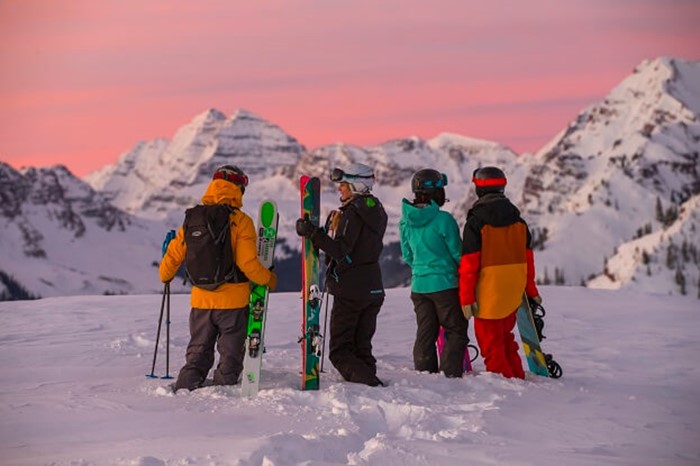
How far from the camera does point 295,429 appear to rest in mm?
6734

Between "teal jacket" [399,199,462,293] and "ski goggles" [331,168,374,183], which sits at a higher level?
"ski goggles" [331,168,374,183]

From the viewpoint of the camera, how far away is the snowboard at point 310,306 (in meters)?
8.20

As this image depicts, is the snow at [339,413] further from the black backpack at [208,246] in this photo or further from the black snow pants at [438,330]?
the black backpack at [208,246]

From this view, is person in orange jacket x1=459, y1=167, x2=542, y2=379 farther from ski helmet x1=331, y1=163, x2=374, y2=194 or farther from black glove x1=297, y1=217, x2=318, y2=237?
black glove x1=297, y1=217, x2=318, y2=237

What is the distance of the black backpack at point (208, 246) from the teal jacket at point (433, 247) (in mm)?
2017

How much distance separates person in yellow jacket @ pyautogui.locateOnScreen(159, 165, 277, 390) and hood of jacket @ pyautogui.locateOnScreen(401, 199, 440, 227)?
1.74 meters

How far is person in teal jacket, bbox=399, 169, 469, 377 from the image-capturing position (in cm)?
897

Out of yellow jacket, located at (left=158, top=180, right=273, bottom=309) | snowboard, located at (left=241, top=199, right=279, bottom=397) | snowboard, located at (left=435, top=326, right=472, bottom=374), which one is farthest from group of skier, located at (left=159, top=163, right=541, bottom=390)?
snowboard, located at (left=435, top=326, right=472, bottom=374)

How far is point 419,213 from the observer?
357 inches

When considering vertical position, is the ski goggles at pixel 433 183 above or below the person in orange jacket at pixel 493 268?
above

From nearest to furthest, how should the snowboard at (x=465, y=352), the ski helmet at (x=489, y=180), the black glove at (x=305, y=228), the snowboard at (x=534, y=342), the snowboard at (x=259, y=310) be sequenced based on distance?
the snowboard at (x=259, y=310) < the black glove at (x=305, y=228) < the ski helmet at (x=489, y=180) < the snowboard at (x=465, y=352) < the snowboard at (x=534, y=342)

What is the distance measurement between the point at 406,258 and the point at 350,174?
52.0 inches

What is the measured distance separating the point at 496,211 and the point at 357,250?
5.05 feet

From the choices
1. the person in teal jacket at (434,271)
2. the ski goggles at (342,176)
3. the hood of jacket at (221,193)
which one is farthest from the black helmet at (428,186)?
the hood of jacket at (221,193)
